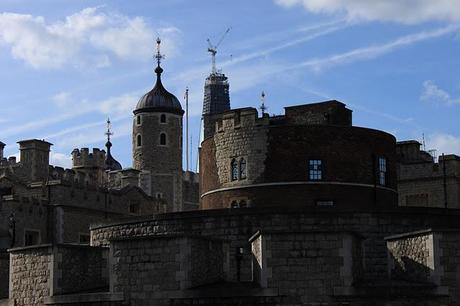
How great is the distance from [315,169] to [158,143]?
4770 centimetres

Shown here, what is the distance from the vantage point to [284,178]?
36.1 m

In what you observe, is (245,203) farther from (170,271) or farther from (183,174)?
(183,174)

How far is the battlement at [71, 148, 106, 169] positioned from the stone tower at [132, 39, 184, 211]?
5427 millimetres

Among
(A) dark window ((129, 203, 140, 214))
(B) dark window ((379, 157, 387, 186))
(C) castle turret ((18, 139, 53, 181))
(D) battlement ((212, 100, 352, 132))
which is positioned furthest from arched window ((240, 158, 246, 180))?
(C) castle turret ((18, 139, 53, 181))

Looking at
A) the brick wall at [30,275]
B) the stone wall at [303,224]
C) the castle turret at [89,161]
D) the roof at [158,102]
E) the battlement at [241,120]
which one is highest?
the roof at [158,102]

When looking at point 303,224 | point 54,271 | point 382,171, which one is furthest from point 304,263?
point 382,171

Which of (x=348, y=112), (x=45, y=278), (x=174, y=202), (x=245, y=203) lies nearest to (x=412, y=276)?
(x=45, y=278)

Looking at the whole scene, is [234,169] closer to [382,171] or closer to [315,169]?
[315,169]

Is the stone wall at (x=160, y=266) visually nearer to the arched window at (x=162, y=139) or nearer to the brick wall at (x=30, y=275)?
the brick wall at (x=30, y=275)

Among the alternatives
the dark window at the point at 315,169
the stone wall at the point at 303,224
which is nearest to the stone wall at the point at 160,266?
the stone wall at the point at 303,224

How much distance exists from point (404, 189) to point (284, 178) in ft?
70.0

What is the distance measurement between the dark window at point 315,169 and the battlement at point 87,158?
5212cm

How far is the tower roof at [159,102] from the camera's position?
272ft

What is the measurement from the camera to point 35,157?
69.6 meters
